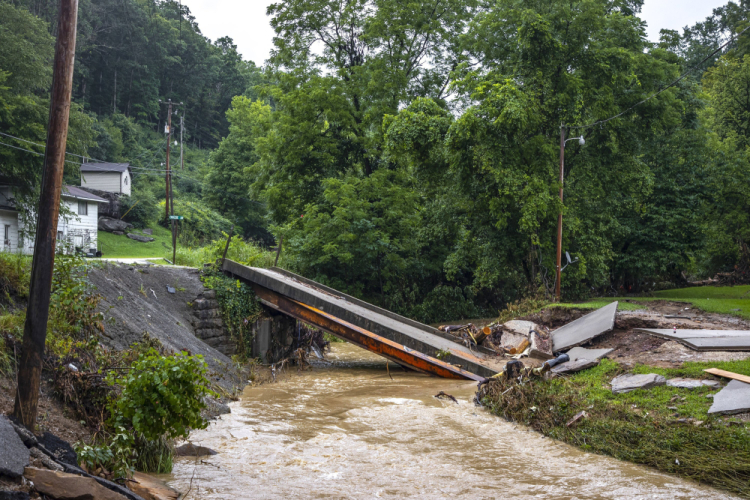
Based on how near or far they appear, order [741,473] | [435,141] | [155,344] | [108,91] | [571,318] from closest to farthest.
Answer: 1. [741,473]
2. [155,344]
3. [571,318]
4. [435,141]
5. [108,91]

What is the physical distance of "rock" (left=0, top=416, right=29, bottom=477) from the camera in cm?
400

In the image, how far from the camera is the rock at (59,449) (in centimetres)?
476

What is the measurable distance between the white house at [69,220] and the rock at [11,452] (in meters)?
22.5

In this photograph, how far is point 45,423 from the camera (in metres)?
5.61

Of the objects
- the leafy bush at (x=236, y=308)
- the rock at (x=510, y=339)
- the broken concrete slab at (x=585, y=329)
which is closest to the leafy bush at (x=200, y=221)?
the leafy bush at (x=236, y=308)

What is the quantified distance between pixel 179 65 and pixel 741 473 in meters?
82.6

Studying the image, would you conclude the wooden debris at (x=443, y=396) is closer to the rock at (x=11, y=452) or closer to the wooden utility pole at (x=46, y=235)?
the wooden utility pole at (x=46, y=235)

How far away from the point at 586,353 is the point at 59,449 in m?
9.57

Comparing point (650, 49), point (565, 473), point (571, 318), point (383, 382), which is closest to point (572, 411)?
point (565, 473)

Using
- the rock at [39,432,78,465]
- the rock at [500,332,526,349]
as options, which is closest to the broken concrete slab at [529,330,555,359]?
the rock at [500,332,526,349]

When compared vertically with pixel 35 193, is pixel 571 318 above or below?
below

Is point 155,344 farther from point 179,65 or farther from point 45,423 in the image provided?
point 179,65

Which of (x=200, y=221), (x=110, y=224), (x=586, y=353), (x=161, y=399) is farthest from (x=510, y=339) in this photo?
(x=110, y=224)

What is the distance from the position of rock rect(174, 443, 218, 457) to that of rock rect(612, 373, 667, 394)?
19.3ft
